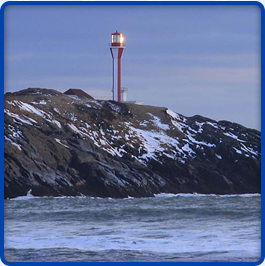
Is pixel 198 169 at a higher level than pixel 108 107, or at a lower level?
lower

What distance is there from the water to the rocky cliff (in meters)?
6.66

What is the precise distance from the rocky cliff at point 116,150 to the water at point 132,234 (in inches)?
262

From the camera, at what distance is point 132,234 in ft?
70.1

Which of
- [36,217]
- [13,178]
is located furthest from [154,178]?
[36,217]

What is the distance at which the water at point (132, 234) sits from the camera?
16750 mm

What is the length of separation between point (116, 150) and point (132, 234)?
2422cm

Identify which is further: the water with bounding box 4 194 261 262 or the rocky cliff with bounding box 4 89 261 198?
the rocky cliff with bounding box 4 89 261 198

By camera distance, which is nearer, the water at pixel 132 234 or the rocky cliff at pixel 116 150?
the water at pixel 132 234

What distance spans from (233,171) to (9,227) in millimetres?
26133

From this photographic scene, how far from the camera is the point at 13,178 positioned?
3697 cm

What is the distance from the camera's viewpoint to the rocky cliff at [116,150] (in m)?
39.3

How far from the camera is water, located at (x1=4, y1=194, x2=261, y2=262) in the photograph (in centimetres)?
1675
